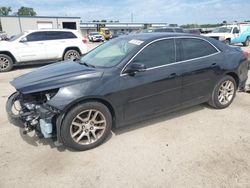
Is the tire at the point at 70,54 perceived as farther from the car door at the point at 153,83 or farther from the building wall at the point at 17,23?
the building wall at the point at 17,23

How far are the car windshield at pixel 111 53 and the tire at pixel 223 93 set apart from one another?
76.8 inches

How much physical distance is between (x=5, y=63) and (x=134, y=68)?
7.86m

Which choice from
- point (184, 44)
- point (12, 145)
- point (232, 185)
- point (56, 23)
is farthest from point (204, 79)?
point (56, 23)

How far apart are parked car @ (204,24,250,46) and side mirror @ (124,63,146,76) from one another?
54.9 ft

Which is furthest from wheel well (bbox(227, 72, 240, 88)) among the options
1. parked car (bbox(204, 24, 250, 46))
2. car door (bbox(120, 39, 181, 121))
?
parked car (bbox(204, 24, 250, 46))

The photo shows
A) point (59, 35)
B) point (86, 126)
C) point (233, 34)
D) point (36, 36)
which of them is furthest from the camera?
point (233, 34)

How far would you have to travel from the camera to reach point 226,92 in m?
4.71

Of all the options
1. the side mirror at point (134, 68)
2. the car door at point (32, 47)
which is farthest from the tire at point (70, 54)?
the side mirror at point (134, 68)

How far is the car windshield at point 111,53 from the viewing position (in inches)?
142

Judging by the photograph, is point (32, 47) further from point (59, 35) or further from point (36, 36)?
point (59, 35)

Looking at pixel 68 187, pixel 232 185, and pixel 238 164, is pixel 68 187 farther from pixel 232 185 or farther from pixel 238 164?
pixel 238 164

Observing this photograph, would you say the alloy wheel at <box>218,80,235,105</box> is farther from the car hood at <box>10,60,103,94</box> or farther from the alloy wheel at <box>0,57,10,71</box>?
the alloy wheel at <box>0,57,10,71</box>

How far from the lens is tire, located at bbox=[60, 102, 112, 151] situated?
10.2ft

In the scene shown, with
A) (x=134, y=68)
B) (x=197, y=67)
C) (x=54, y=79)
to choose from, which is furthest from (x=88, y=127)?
(x=197, y=67)
